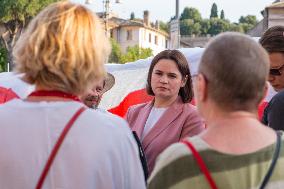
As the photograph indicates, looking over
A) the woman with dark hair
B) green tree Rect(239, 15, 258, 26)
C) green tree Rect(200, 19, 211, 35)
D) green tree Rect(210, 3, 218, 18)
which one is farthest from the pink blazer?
green tree Rect(210, 3, 218, 18)

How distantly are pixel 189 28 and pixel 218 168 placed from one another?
129442 millimetres

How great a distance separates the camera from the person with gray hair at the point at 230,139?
6.91ft

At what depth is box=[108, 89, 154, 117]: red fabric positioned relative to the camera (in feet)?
20.9

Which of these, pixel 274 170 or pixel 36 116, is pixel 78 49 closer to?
pixel 36 116

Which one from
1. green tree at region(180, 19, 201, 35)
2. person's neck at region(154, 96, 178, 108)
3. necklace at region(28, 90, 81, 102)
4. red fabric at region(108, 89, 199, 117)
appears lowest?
green tree at region(180, 19, 201, 35)

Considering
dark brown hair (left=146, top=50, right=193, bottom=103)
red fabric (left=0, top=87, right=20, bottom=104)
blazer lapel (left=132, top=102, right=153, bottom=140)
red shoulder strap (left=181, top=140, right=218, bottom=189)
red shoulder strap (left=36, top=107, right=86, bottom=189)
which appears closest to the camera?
red shoulder strap (left=181, top=140, right=218, bottom=189)

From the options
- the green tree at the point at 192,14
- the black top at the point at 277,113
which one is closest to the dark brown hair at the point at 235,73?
the black top at the point at 277,113

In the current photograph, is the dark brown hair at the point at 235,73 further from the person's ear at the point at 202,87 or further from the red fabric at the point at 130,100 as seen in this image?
the red fabric at the point at 130,100

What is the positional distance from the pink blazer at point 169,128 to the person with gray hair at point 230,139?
1749mm

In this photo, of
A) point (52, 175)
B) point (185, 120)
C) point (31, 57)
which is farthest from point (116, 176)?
point (185, 120)

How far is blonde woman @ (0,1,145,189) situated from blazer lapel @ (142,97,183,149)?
161cm

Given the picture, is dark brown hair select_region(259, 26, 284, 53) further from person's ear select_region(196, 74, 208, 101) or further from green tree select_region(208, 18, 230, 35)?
green tree select_region(208, 18, 230, 35)

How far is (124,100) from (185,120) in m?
2.44

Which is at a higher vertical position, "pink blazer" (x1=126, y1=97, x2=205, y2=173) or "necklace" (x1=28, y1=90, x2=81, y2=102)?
"necklace" (x1=28, y1=90, x2=81, y2=102)
